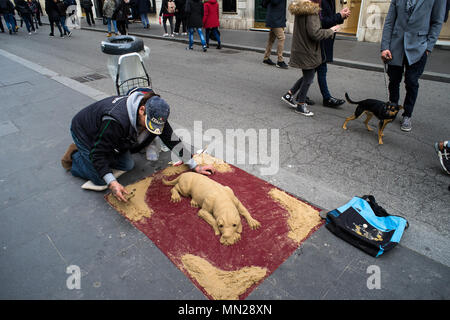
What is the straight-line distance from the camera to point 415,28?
401cm

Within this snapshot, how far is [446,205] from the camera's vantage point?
2912 millimetres

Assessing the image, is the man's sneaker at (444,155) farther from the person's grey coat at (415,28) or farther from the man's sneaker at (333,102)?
the man's sneaker at (333,102)

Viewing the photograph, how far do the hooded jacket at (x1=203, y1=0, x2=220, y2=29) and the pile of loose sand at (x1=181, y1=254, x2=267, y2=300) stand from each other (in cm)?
1038

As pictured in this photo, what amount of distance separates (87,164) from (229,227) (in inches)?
68.9

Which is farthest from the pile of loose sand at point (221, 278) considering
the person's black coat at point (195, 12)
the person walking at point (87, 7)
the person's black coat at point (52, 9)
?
the person walking at point (87, 7)

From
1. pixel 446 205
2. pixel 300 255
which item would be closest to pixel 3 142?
pixel 300 255

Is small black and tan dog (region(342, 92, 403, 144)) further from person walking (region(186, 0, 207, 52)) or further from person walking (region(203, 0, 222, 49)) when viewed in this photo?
person walking (region(203, 0, 222, 49))

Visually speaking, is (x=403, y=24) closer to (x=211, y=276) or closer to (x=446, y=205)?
(x=446, y=205)

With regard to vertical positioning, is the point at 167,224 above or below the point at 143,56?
below

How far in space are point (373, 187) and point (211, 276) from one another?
2.08 meters

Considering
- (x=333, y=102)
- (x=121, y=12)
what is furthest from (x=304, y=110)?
(x=121, y=12)

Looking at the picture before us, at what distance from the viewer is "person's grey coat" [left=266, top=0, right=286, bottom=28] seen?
812 centimetres

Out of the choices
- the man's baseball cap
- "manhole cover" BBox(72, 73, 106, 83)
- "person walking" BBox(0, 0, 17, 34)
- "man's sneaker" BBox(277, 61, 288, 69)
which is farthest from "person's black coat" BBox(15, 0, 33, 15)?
the man's baseball cap

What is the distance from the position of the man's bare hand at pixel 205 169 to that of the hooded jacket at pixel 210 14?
906cm
